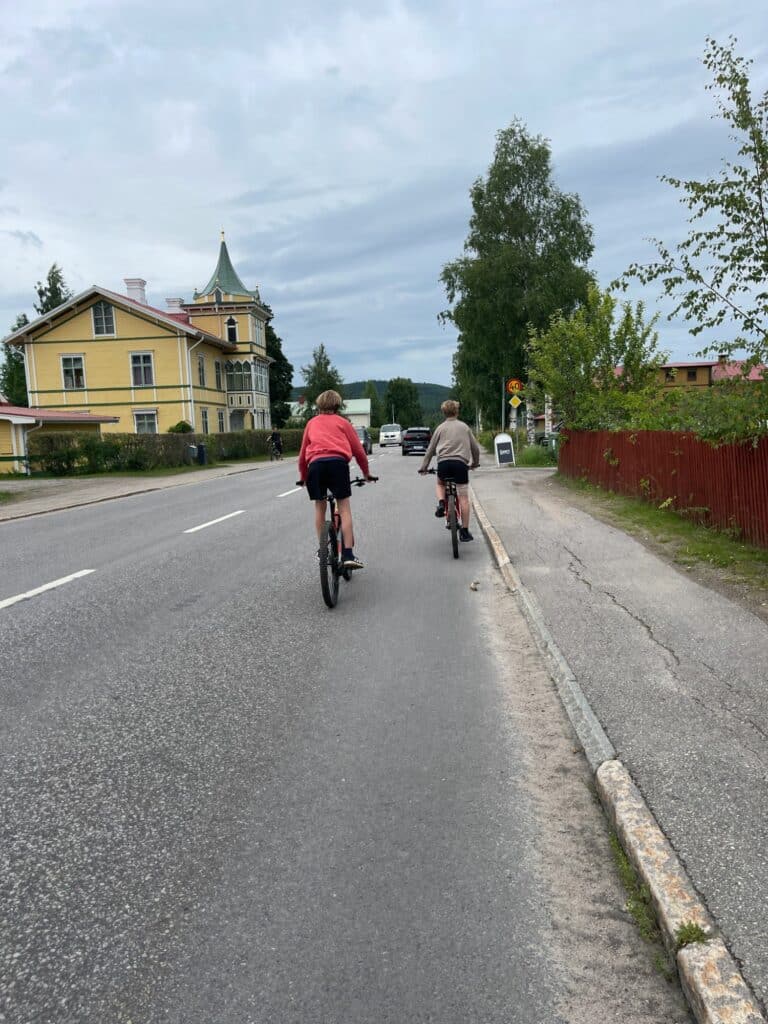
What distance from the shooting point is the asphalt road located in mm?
2498

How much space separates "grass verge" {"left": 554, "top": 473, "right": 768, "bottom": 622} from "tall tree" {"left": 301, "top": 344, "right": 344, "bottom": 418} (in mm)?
68579

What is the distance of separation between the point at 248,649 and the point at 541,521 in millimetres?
8352

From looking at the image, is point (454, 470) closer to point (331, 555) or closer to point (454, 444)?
point (454, 444)

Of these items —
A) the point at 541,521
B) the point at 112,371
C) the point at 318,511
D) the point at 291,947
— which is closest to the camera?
the point at 291,947

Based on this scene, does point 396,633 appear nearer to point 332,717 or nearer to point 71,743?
point 332,717

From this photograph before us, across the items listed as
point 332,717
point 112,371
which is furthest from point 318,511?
point 112,371

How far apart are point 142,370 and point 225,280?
56.2ft

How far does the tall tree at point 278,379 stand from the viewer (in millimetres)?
81625

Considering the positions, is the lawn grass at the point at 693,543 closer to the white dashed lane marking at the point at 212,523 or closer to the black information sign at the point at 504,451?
the white dashed lane marking at the point at 212,523

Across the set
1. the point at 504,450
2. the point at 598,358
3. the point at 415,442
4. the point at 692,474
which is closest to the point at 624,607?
the point at 692,474

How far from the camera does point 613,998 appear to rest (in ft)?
8.04

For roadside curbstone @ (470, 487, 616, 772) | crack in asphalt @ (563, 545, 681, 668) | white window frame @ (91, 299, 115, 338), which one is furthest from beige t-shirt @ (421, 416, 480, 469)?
white window frame @ (91, 299, 115, 338)

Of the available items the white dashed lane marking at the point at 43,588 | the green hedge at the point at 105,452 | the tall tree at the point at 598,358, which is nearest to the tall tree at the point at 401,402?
the green hedge at the point at 105,452

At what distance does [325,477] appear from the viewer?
7.92 meters
